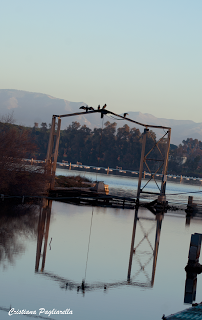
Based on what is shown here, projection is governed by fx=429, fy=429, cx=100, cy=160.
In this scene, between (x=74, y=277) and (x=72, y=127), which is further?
(x=72, y=127)

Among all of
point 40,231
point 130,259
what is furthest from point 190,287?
point 40,231

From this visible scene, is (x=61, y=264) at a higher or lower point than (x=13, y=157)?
lower

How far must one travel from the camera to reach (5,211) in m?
22.6

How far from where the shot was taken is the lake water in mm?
9734

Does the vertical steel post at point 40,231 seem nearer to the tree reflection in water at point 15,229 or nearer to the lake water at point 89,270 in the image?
the lake water at point 89,270

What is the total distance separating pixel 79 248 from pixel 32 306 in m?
6.89

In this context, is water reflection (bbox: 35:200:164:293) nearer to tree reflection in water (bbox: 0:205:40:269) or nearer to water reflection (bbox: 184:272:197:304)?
tree reflection in water (bbox: 0:205:40:269)

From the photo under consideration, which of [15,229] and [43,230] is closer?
[15,229]

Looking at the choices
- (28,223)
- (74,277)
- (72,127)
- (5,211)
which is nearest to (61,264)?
(74,277)

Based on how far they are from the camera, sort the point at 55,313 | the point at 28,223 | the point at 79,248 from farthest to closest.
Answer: the point at 28,223, the point at 79,248, the point at 55,313

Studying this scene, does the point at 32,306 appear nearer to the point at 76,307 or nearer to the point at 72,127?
the point at 76,307

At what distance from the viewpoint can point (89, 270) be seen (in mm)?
12930

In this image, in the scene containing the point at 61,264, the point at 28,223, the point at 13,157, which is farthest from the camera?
the point at 13,157

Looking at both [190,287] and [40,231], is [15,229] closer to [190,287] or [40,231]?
[40,231]
